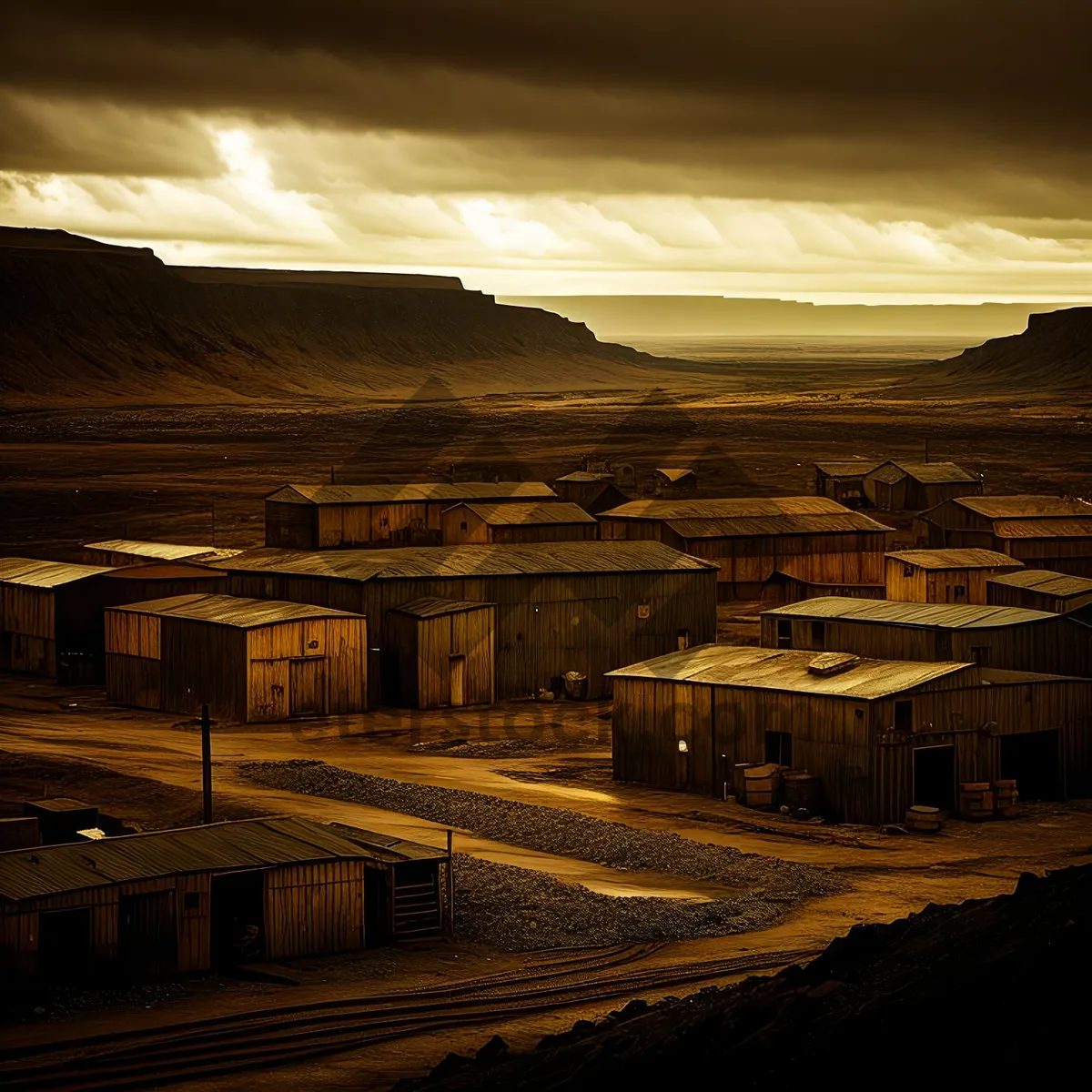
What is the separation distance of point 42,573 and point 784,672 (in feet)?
115

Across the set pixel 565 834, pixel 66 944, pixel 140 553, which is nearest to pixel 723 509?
pixel 140 553

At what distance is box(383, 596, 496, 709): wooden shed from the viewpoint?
61.8m

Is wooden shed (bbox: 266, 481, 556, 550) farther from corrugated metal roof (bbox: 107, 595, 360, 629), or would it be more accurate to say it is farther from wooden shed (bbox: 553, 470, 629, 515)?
corrugated metal roof (bbox: 107, 595, 360, 629)

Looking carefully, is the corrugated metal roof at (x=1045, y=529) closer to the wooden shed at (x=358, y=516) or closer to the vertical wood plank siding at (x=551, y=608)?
the wooden shed at (x=358, y=516)

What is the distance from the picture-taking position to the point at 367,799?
45031 mm

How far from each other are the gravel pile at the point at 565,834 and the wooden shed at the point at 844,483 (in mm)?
75436

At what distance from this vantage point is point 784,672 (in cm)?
4866

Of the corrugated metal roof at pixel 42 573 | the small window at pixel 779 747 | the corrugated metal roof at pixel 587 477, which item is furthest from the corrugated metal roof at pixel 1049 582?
the corrugated metal roof at pixel 587 477

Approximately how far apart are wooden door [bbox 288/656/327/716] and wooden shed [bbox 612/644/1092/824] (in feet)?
40.9

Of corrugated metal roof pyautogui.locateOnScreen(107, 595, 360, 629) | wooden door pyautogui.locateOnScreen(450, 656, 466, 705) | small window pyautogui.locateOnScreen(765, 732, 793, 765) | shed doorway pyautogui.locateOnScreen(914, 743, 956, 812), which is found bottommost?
shed doorway pyautogui.locateOnScreen(914, 743, 956, 812)

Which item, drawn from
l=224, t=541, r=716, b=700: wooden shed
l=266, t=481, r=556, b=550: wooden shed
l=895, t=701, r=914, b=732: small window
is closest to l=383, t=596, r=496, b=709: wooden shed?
l=224, t=541, r=716, b=700: wooden shed

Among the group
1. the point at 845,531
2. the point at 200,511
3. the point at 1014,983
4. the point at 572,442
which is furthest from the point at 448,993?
the point at 572,442

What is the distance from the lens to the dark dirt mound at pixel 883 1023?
68.3 feet

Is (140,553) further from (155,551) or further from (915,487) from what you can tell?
(915,487)
